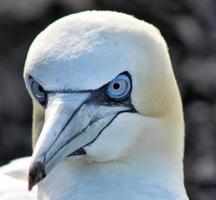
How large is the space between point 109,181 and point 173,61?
180 inches

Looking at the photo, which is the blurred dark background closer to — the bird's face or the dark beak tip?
the bird's face

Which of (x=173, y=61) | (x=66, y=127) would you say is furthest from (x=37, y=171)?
(x=173, y=61)

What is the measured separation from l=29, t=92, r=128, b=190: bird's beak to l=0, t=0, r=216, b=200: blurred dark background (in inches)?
155

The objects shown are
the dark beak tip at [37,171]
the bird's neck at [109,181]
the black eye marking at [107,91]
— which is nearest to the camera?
the dark beak tip at [37,171]

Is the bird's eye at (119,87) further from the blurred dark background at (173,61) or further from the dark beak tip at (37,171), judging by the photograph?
the blurred dark background at (173,61)

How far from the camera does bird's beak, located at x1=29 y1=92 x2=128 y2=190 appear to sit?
4711 mm

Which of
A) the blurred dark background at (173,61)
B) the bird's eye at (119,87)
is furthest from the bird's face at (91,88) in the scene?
the blurred dark background at (173,61)

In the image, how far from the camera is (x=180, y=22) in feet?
32.8

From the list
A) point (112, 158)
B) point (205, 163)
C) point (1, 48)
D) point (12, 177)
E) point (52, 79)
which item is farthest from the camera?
point (1, 48)

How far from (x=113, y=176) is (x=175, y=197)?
29 cm

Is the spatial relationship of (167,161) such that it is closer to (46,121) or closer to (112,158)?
(112,158)

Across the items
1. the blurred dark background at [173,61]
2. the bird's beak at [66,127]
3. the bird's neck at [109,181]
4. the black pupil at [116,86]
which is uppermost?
the black pupil at [116,86]

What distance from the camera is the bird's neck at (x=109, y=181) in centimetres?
513

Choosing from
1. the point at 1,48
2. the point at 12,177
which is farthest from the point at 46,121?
the point at 1,48
